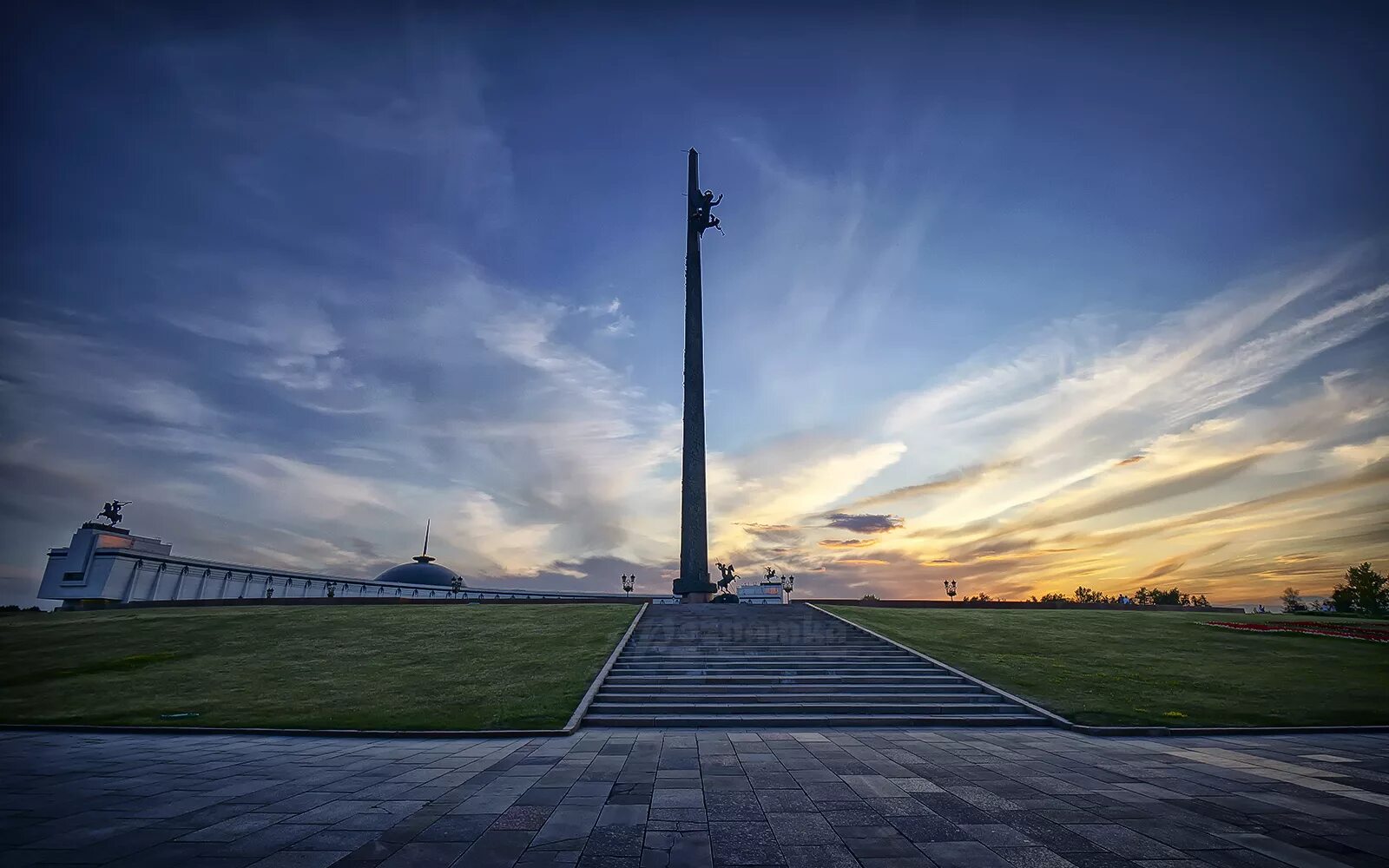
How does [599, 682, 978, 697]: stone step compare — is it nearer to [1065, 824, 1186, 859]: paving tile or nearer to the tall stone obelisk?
[1065, 824, 1186, 859]: paving tile

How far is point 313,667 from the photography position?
18.4 m

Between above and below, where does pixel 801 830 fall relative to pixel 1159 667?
below

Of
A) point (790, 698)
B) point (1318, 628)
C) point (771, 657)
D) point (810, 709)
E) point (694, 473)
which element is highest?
point (694, 473)

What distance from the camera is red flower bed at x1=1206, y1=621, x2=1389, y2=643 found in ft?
77.4

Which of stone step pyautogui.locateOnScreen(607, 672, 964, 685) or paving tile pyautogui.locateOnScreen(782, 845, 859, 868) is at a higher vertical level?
stone step pyautogui.locateOnScreen(607, 672, 964, 685)

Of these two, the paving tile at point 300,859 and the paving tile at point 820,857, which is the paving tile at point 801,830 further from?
the paving tile at point 300,859

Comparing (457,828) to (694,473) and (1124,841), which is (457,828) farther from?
(694,473)

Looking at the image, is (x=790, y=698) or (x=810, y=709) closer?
(x=810, y=709)

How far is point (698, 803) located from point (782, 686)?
9.27 meters

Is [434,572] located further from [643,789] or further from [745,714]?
[643,789]

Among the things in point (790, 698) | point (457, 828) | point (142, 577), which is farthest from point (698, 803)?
point (142, 577)

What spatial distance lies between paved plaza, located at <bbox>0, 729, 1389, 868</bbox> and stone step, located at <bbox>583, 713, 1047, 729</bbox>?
186 centimetres

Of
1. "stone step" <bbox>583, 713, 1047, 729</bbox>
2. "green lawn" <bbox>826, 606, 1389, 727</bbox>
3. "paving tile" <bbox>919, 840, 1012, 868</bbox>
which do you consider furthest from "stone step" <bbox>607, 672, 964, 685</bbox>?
"paving tile" <bbox>919, 840, 1012, 868</bbox>

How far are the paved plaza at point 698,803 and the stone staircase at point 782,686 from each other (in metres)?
2.16
